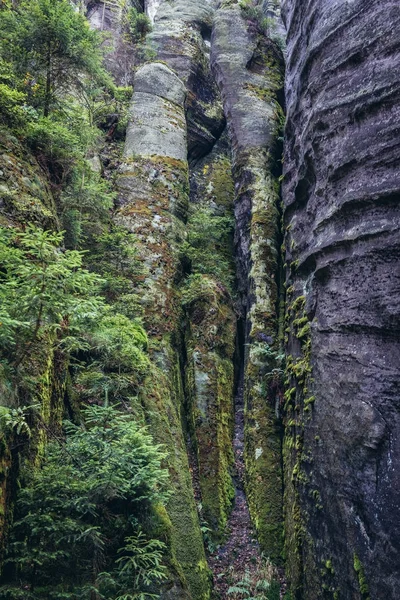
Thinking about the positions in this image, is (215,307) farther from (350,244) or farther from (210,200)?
(210,200)

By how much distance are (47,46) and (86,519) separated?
856 cm

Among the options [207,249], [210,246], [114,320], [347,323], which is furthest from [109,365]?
[210,246]

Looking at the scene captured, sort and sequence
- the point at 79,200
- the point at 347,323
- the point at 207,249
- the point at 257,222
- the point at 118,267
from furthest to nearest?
the point at 207,249
the point at 257,222
the point at 118,267
the point at 79,200
the point at 347,323

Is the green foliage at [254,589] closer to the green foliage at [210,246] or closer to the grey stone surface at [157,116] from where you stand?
the green foliage at [210,246]

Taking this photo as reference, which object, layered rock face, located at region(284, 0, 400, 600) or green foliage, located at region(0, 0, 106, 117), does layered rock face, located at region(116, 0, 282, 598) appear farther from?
green foliage, located at region(0, 0, 106, 117)

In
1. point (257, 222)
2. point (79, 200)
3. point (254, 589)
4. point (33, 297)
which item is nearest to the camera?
point (33, 297)

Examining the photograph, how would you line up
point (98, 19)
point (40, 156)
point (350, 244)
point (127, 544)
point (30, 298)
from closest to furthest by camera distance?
point (30, 298), point (127, 544), point (350, 244), point (40, 156), point (98, 19)

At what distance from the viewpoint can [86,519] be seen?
4.62m

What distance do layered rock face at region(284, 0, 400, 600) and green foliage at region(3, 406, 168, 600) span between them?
2.83 meters

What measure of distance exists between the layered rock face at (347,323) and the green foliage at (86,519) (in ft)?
9.28

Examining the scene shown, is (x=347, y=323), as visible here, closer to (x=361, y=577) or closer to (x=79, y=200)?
(x=361, y=577)

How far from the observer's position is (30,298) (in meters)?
3.82

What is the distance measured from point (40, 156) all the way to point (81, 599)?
6.88m

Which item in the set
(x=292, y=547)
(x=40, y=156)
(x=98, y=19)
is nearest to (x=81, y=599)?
(x=292, y=547)
